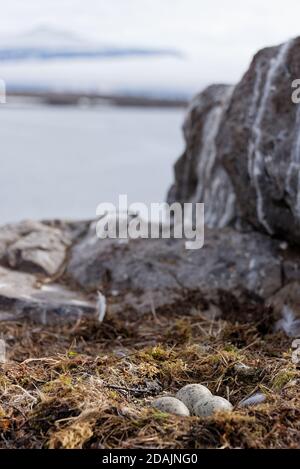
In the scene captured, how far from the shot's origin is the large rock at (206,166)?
688cm

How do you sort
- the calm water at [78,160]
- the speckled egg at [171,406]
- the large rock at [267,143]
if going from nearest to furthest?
the speckled egg at [171,406]
the large rock at [267,143]
the calm water at [78,160]

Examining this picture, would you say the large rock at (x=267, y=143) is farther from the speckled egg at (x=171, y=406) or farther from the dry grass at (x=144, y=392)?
the speckled egg at (x=171, y=406)

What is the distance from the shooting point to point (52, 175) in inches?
524

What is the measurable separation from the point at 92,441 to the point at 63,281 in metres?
3.19

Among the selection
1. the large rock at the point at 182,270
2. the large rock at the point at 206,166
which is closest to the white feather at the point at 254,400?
the large rock at the point at 182,270

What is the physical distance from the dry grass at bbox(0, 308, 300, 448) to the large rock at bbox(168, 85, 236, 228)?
5.91 ft

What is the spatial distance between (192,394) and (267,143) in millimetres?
2838

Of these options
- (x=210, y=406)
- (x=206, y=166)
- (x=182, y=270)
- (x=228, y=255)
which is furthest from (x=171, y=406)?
(x=206, y=166)

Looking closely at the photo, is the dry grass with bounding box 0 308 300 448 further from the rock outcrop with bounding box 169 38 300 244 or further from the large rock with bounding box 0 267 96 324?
the rock outcrop with bounding box 169 38 300 244

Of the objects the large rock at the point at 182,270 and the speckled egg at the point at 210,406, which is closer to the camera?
the speckled egg at the point at 210,406

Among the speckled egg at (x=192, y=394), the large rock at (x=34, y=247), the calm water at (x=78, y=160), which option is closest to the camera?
the speckled egg at (x=192, y=394)

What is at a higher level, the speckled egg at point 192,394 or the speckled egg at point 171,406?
the speckled egg at point 171,406

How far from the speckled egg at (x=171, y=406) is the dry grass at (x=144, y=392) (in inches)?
2.5
